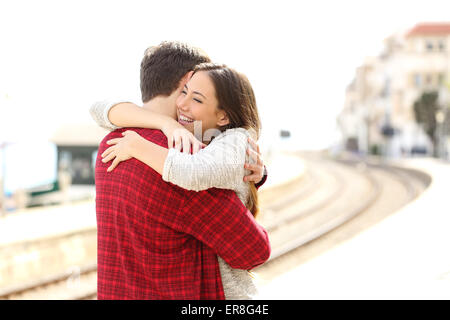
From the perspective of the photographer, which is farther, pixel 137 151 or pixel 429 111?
pixel 429 111

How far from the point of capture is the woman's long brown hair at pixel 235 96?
67.4 inches

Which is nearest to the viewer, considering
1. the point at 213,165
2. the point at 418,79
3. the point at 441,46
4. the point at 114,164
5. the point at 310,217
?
the point at 213,165

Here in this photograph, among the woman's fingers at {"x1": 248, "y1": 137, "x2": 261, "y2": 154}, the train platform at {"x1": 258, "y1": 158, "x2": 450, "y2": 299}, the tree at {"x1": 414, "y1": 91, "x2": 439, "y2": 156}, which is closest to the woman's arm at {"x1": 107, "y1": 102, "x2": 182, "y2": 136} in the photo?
the woman's fingers at {"x1": 248, "y1": 137, "x2": 261, "y2": 154}

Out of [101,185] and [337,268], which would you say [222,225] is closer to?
[101,185]

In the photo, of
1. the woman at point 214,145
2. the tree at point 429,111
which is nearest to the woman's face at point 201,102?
the woman at point 214,145

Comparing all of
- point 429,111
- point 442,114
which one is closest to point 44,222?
point 442,114

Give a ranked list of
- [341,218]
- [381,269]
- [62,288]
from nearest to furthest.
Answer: [381,269], [62,288], [341,218]

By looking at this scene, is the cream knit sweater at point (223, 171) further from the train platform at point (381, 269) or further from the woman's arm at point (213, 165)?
the train platform at point (381, 269)

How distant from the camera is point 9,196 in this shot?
64.9ft

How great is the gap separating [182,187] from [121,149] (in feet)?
0.81

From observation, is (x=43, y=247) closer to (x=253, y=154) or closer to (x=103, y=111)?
(x=103, y=111)

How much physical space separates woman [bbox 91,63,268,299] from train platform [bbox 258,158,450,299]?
363 mm

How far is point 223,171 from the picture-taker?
157cm
